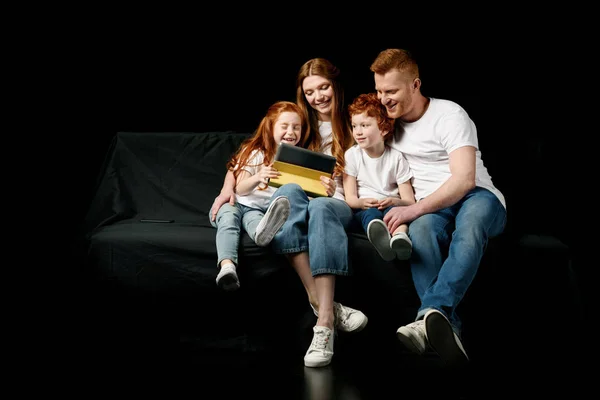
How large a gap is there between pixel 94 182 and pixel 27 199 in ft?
1.18

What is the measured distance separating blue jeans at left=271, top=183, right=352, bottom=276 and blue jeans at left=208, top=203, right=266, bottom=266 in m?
0.15

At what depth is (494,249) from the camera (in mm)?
3033

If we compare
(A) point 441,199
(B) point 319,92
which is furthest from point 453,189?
(B) point 319,92

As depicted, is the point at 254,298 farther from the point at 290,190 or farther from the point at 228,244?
the point at 290,190

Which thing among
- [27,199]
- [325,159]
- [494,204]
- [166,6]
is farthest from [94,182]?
[494,204]

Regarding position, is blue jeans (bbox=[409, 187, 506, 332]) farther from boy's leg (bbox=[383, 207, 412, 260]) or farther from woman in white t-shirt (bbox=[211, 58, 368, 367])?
woman in white t-shirt (bbox=[211, 58, 368, 367])

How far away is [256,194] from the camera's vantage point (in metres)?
3.29

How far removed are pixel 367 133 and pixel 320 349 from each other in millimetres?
954

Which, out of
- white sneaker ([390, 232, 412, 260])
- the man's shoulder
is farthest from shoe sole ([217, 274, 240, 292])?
the man's shoulder

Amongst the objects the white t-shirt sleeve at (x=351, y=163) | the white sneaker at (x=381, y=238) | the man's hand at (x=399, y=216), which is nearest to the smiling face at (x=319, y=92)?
the white t-shirt sleeve at (x=351, y=163)

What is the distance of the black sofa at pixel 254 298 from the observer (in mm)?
2986

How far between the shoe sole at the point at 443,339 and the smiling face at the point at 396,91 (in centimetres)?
102

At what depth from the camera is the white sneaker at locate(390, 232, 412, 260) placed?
2.78m

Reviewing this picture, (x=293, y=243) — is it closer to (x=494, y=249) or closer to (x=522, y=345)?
(x=494, y=249)
